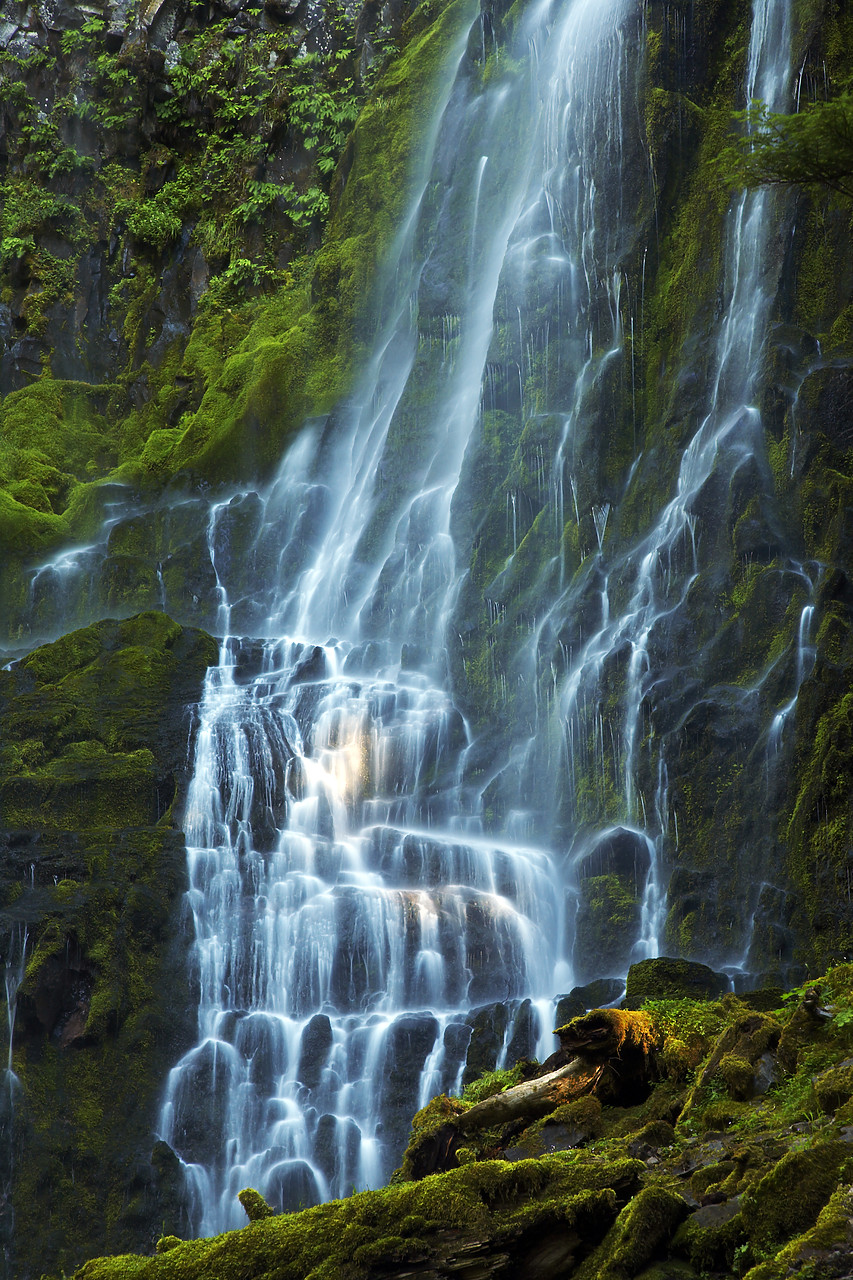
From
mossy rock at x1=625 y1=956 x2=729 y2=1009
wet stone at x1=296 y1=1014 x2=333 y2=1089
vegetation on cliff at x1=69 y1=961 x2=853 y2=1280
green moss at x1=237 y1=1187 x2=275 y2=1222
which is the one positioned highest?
vegetation on cliff at x1=69 y1=961 x2=853 y2=1280

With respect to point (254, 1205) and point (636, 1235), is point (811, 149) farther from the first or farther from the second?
point (254, 1205)

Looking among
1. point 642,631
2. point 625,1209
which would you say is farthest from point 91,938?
point 625,1209

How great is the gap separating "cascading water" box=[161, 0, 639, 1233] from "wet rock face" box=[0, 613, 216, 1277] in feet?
1.89

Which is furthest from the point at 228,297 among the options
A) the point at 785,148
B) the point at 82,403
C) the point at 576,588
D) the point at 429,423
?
the point at 785,148

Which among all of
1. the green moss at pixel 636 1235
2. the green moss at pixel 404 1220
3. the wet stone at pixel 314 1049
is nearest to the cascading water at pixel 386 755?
the wet stone at pixel 314 1049

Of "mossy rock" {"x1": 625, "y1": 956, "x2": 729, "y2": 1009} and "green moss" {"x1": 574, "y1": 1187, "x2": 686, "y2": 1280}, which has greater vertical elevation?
"green moss" {"x1": 574, "y1": 1187, "x2": 686, "y2": 1280}

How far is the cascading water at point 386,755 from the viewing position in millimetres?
15867

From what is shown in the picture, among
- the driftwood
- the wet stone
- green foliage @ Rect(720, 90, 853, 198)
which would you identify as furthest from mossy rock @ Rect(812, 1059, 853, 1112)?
the wet stone

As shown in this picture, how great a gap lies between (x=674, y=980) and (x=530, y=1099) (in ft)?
22.3

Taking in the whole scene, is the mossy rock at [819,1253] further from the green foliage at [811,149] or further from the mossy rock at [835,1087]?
the green foliage at [811,149]

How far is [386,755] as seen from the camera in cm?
2106

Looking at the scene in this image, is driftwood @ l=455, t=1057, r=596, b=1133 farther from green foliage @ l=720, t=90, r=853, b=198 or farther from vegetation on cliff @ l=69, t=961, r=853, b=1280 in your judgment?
green foliage @ l=720, t=90, r=853, b=198

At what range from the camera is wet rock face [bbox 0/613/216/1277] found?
1545 cm

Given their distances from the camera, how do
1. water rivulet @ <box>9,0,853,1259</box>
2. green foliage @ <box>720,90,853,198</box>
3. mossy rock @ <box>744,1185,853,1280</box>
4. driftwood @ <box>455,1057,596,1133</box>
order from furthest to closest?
1. water rivulet @ <box>9,0,853,1259</box>
2. green foliage @ <box>720,90,853,198</box>
3. driftwood @ <box>455,1057,596,1133</box>
4. mossy rock @ <box>744,1185,853,1280</box>
